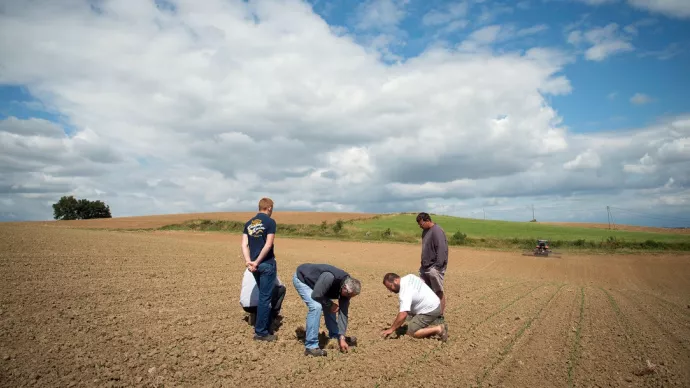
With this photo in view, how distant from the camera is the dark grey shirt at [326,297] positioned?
6.29 m

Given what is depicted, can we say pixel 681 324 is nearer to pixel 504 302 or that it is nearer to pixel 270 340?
pixel 504 302

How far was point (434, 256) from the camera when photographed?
8.23 metres

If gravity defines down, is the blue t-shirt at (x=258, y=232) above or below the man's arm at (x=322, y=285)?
above

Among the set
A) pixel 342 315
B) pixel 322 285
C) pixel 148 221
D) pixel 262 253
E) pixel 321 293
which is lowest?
pixel 342 315

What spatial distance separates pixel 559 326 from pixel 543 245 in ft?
80.9

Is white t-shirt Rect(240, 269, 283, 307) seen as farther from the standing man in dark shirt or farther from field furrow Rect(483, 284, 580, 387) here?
field furrow Rect(483, 284, 580, 387)

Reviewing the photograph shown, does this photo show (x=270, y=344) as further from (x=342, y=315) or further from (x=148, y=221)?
(x=148, y=221)

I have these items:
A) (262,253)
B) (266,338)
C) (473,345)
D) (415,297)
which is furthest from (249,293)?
(473,345)

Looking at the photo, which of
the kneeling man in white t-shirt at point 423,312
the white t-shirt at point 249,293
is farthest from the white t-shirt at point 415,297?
the white t-shirt at point 249,293

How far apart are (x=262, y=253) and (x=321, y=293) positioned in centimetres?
117

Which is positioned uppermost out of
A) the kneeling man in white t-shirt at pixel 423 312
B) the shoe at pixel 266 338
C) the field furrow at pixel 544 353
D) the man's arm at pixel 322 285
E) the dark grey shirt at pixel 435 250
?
the dark grey shirt at pixel 435 250

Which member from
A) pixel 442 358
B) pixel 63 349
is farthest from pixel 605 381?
pixel 63 349

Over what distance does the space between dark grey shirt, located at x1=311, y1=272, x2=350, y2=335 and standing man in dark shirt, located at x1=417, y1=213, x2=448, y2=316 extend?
2.31 m

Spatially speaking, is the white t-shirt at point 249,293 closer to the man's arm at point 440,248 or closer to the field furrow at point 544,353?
the man's arm at point 440,248
